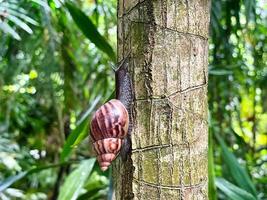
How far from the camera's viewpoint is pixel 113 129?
1.92ft

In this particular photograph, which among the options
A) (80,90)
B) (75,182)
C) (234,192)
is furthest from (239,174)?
(80,90)

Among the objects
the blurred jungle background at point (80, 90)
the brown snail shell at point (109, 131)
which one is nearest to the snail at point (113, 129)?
the brown snail shell at point (109, 131)

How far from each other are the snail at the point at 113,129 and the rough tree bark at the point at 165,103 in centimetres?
1

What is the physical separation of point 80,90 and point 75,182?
64cm

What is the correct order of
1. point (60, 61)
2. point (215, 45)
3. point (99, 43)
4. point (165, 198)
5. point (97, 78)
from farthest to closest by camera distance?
point (97, 78), point (60, 61), point (215, 45), point (99, 43), point (165, 198)

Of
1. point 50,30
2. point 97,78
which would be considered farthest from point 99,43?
point 97,78

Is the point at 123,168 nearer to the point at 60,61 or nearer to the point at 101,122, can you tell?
the point at 101,122

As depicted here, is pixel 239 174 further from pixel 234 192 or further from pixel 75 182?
pixel 75 182

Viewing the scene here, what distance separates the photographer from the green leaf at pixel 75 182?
40.9 inches

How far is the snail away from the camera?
1.91 ft

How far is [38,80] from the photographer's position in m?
1.56

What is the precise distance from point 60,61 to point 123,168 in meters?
0.91

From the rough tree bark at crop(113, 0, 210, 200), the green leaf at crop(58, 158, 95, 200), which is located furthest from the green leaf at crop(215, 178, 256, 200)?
the rough tree bark at crop(113, 0, 210, 200)

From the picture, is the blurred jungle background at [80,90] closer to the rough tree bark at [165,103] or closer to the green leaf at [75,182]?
the green leaf at [75,182]
